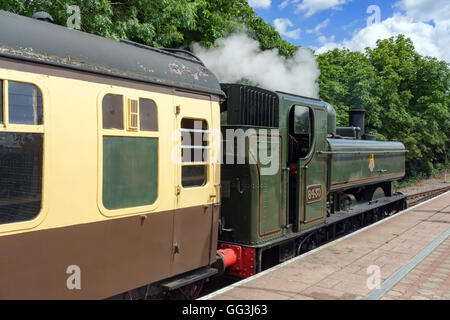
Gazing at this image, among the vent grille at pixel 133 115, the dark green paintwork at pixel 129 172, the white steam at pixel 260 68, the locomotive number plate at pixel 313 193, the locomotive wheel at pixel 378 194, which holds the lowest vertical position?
the locomotive wheel at pixel 378 194

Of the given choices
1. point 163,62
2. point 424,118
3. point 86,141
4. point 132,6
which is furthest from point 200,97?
point 424,118

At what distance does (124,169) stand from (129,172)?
0.19ft

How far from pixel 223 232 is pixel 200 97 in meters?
2.02

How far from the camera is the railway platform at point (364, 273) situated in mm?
4500

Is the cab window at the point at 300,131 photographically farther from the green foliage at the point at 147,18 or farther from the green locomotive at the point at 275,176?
the green foliage at the point at 147,18

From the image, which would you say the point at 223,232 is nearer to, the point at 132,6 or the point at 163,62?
the point at 163,62

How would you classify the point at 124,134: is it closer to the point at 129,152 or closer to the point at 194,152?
the point at 129,152

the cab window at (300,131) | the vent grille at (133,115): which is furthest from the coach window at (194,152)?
the cab window at (300,131)

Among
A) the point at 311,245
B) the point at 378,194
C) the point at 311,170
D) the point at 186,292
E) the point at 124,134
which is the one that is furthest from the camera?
the point at 378,194

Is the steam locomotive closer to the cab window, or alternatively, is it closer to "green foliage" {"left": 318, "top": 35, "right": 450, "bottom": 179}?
the cab window

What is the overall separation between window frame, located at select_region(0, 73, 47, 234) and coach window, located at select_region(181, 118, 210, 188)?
4.74 ft

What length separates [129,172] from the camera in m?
3.46

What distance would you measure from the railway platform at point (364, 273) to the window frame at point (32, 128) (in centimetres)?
211

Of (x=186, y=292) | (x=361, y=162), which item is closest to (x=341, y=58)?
(x=361, y=162)
